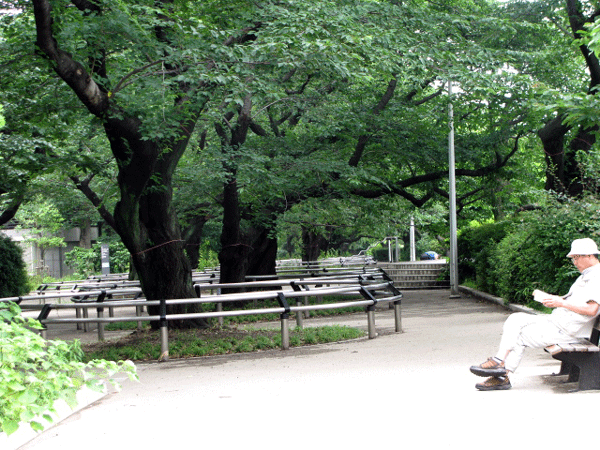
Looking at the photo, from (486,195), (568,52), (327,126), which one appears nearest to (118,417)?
(327,126)

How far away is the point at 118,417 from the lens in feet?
20.6

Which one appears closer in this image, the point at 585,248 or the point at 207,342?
the point at 585,248

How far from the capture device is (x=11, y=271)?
22.7 metres

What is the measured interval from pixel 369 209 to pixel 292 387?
45.2 feet

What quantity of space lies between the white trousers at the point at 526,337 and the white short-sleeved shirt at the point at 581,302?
68 mm

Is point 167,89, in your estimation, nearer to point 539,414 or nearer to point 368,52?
point 368,52

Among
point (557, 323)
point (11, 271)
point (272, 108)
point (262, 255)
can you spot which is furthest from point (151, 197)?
point (11, 271)

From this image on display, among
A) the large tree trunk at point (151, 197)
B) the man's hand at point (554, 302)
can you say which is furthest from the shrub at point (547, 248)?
the large tree trunk at point (151, 197)

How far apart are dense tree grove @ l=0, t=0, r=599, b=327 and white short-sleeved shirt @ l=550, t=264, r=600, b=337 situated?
11.9 ft

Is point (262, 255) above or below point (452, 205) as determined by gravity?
below

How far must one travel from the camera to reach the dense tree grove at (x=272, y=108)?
10.4 meters

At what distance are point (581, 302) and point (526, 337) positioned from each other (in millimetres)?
597

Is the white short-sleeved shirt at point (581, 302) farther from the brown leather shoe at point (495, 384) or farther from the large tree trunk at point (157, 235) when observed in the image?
the large tree trunk at point (157, 235)

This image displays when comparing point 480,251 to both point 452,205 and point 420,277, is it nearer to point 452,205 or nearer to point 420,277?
point 452,205
